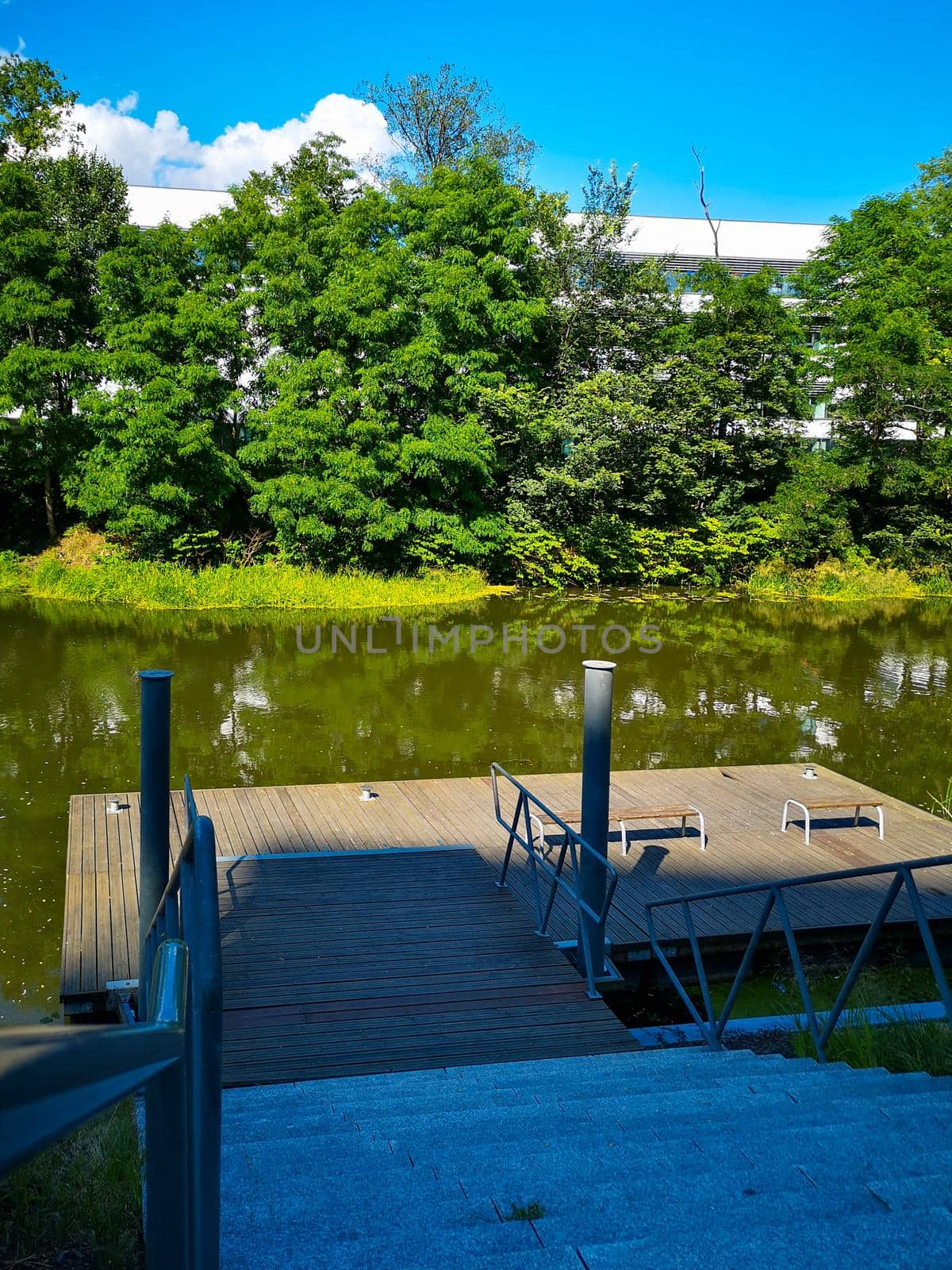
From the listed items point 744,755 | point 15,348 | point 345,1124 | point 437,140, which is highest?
point 437,140

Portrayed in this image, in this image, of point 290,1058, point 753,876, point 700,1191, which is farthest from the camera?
point 753,876

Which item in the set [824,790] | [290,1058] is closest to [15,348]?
[824,790]

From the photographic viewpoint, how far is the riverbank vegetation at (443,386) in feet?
79.7

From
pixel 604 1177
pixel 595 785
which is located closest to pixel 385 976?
pixel 595 785

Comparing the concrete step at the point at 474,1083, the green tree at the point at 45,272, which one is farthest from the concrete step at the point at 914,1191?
the green tree at the point at 45,272

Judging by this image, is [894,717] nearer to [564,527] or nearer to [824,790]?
[824,790]

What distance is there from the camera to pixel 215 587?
77.7 feet

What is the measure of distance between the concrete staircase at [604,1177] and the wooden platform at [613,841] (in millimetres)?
3299

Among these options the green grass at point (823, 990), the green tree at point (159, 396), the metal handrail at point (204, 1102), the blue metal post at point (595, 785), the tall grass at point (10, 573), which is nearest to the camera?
the metal handrail at point (204, 1102)

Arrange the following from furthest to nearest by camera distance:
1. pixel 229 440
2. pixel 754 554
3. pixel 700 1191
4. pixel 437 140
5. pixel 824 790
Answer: pixel 437 140, pixel 754 554, pixel 229 440, pixel 824 790, pixel 700 1191

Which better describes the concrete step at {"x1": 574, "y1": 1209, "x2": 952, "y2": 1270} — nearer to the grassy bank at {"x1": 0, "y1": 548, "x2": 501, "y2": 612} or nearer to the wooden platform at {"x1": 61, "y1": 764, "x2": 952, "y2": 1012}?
the wooden platform at {"x1": 61, "y1": 764, "x2": 952, "y2": 1012}

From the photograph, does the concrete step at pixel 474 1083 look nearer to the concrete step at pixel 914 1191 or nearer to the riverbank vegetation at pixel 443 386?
the concrete step at pixel 914 1191

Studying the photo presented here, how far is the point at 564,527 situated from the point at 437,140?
13.5 m

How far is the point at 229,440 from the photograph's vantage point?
1032 inches
